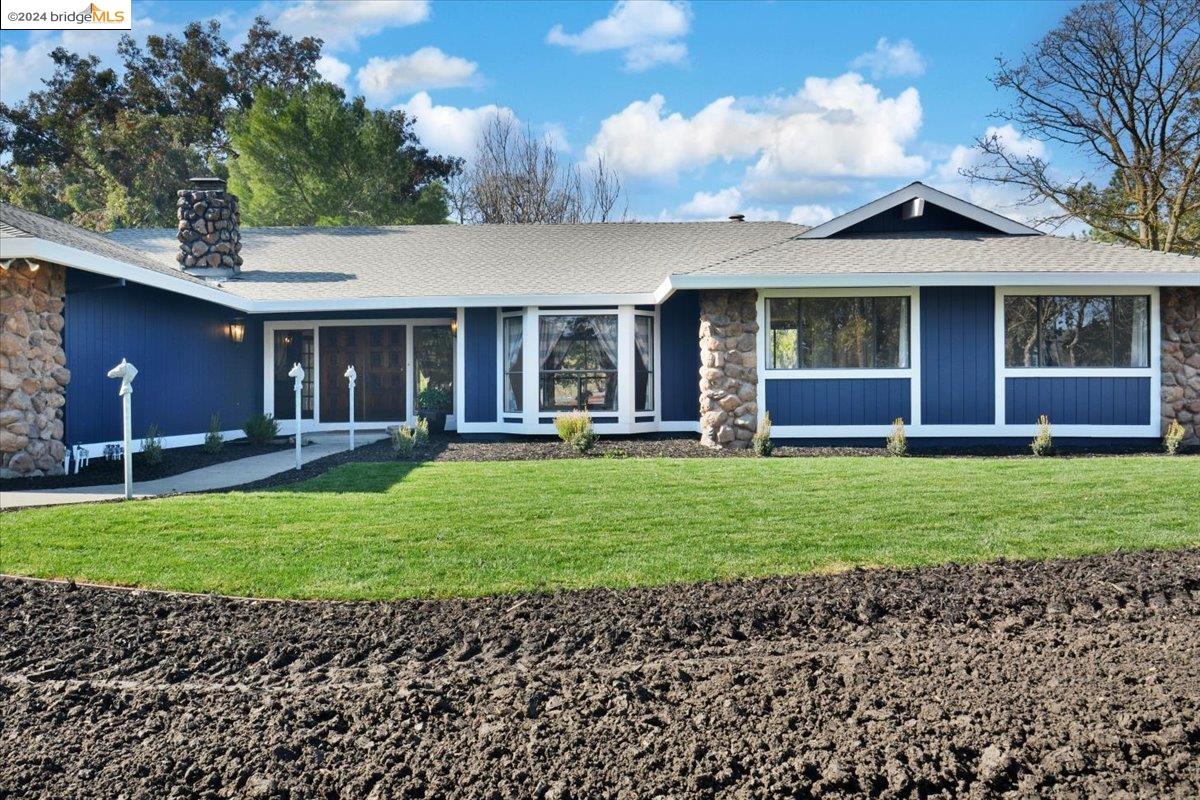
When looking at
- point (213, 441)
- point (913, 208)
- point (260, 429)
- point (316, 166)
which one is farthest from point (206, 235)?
point (913, 208)

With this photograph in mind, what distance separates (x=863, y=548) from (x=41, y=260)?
849 centimetres

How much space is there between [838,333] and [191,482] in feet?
26.3

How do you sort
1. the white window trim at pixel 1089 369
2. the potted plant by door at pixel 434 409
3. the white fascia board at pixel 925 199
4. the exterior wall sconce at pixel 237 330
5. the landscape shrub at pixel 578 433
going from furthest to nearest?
the potted plant by door at pixel 434 409 → the exterior wall sconce at pixel 237 330 → the white fascia board at pixel 925 199 → the white window trim at pixel 1089 369 → the landscape shrub at pixel 578 433

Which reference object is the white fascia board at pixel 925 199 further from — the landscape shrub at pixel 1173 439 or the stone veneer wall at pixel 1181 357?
the landscape shrub at pixel 1173 439

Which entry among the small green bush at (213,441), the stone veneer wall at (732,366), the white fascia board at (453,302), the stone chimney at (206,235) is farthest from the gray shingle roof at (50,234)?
the stone veneer wall at (732,366)

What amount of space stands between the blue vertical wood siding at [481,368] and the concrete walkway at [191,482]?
207cm

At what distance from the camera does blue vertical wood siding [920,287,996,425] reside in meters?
11.8

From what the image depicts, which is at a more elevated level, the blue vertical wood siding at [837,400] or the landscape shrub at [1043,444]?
the blue vertical wood siding at [837,400]

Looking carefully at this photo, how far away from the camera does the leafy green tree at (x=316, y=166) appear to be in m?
25.1

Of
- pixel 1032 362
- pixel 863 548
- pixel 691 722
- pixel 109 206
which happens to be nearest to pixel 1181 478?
pixel 1032 362

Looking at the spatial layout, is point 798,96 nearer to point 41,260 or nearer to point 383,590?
point 41,260

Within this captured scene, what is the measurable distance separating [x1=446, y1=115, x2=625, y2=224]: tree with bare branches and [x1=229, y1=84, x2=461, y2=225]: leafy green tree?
3017 millimetres

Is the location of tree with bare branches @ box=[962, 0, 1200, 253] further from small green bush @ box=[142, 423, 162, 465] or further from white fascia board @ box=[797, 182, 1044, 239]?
small green bush @ box=[142, 423, 162, 465]

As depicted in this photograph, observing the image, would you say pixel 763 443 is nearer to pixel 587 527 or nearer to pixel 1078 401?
pixel 1078 401
